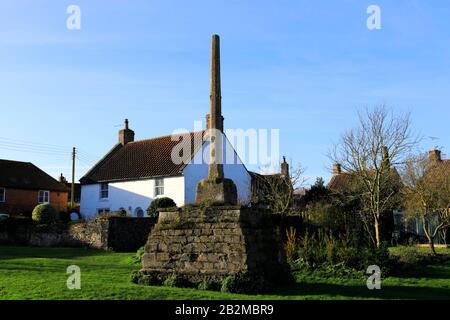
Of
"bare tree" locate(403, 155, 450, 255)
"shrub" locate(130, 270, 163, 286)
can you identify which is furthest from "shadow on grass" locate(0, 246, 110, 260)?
"bare tree" locate(403, 155, 450, 255)

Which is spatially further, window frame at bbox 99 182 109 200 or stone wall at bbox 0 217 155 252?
window frame at bbox 99 182 109 200

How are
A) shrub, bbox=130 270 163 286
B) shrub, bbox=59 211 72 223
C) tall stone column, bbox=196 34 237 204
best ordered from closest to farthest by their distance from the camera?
shrub, bbox=130 270 163 286 < tall stone column, bbox=196 34 237 204 < shrub, bbox=59 211 72 223

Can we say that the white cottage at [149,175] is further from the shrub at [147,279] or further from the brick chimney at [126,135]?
the shrub at [147,279]

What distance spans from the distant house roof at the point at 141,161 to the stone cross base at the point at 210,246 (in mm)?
22902

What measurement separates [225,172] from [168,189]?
213 inches

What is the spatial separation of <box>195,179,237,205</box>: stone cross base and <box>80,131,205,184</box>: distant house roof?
2224cm

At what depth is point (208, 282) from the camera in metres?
11.3

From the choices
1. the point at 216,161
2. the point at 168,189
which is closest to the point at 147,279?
the point at 216,161

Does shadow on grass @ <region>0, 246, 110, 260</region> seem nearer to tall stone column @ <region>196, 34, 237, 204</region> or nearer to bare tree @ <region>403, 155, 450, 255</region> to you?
tall stone column @ <region>196, 34, 237, 204</region>

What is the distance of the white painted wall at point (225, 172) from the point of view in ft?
116

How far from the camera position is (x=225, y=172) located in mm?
38938

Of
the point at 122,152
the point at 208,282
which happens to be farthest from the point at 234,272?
the point at 122,152

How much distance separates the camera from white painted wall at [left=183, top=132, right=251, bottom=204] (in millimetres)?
35344
